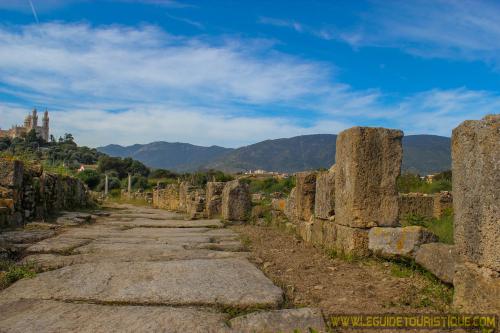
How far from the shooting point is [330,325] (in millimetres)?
2844

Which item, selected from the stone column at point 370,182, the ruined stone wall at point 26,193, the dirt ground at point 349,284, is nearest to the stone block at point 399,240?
the dirt ground at point 349,284

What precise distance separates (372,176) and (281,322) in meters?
2.92

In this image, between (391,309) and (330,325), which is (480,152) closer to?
(391,309)

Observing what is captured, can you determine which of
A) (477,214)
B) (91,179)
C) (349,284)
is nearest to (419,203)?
(349,284)

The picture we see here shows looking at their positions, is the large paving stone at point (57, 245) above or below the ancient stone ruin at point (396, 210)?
below

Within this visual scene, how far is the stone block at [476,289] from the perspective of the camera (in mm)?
2747

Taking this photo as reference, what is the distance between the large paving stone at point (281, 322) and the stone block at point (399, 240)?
1.71 meters

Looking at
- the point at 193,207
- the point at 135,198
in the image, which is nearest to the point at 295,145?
the point at 135,198

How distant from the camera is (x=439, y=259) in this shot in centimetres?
372

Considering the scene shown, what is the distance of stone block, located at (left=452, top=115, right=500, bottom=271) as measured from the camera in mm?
2789

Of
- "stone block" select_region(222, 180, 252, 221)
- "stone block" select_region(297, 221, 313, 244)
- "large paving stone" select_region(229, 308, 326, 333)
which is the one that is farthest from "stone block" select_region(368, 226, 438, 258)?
"stone block" select_region(222, 180, 252, 221)

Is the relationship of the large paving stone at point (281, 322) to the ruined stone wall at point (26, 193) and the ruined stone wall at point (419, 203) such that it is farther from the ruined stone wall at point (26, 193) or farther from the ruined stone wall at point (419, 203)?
the ruined stone wall at point (419, 203)

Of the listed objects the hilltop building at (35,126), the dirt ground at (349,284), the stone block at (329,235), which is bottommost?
the dirt ground at (349,284)

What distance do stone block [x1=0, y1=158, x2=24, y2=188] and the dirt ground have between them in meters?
4.69
